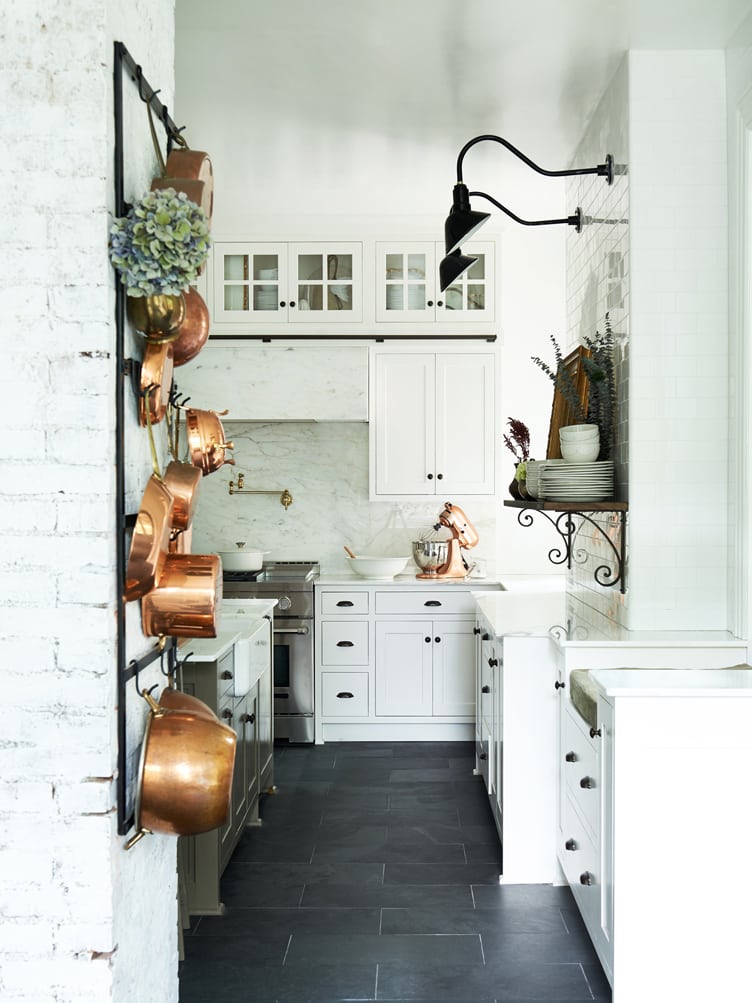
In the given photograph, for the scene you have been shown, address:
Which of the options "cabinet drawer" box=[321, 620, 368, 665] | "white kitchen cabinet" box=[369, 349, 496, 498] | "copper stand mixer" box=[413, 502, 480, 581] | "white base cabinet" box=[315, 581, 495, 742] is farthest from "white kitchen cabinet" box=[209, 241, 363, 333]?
"cabinet drawer" box=[321, 620, 368, 665]

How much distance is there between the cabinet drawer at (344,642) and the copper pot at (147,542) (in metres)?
3.44

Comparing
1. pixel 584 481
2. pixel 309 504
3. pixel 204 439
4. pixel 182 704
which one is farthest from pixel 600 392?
pixel 309 504

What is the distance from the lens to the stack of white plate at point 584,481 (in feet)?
10.1

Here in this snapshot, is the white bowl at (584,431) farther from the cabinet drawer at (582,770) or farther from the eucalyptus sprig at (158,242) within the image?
the eucalyptus sprig at (158,242)

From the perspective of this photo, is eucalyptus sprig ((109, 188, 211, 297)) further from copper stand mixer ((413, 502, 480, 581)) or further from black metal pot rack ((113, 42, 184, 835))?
copper stand mixer ((413, 502, 480, 581))

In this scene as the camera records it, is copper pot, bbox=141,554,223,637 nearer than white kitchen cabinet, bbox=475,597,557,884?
Yes

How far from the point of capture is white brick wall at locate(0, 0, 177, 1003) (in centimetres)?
148

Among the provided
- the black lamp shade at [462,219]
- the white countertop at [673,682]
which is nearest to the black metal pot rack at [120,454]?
the white countertop at [673,682]

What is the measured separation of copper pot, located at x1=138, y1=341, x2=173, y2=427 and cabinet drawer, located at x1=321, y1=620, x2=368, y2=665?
341 cm

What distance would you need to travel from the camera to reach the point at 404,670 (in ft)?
16.3

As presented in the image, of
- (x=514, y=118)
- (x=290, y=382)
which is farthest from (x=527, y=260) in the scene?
(x=514, y=118)

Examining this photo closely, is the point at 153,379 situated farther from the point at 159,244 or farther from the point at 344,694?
the point at 344,694

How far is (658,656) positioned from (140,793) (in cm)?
179

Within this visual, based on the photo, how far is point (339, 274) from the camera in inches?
201
